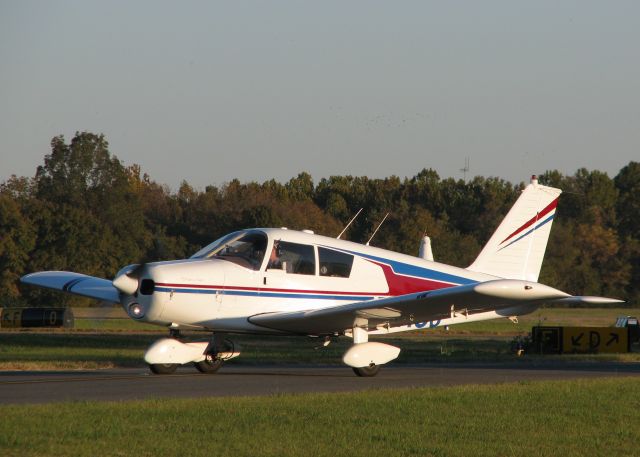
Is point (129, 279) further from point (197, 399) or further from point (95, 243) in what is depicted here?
point (95, 243)

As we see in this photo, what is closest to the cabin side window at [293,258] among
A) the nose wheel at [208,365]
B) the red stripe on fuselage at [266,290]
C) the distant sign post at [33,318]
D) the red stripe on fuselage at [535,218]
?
the red stripe on fuselage at [266,290]

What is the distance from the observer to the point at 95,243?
77062 mm

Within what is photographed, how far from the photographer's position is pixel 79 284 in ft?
67.3

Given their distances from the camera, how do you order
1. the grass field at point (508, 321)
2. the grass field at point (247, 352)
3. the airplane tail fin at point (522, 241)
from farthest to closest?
the grass field at point (508, 321)
the grass field at point (247, 352)
the airplane tail fin at point (522, 241)

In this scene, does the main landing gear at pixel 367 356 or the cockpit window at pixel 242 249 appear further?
the cockpit window at pixel 242 249

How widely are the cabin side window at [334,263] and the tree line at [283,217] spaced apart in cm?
5158

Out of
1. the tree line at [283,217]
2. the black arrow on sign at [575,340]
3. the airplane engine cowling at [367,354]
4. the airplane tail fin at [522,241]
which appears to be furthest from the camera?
the tree line at [283,217]

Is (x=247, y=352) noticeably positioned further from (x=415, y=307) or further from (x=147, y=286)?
(x=415, y=307)

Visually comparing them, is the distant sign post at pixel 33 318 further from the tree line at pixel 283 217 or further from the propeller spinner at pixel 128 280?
the propeller spinner at pixel 128 280

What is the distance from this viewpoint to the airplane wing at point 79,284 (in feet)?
62.8

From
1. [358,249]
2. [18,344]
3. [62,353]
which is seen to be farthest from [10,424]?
[18,344]

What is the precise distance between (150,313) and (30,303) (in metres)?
56.3

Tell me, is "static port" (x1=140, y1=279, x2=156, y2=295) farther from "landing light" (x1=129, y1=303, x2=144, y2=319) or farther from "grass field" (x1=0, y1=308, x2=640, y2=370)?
"grass field" (x1=0, y1=308, x2=640, y2=370)

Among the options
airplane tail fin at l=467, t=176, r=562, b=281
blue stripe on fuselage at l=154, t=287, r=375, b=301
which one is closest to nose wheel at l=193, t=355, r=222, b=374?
blue stripe on fuselage at l=154, t=287, r=375, b=301
